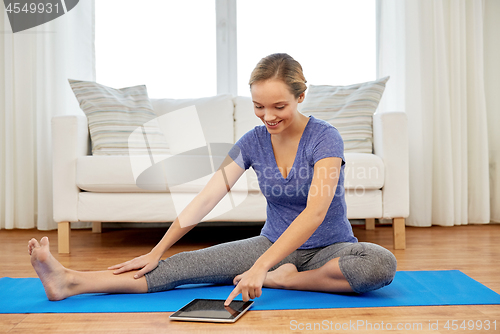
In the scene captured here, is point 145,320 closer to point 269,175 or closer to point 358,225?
point 269,175

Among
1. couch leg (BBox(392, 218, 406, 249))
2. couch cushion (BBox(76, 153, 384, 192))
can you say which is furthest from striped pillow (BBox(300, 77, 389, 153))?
couch leg (BBox(392, 218, 406, 249))

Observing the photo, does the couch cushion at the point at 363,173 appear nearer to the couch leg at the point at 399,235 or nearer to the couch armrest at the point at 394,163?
the couch armrest at the point at 394,163

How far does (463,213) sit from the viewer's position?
3.03 meters

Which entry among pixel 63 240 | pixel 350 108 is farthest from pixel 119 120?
pixel 350 108

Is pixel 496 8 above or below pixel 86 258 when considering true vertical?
above

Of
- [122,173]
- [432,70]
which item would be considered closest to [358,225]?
[432,70]

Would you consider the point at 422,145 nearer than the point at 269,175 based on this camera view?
No

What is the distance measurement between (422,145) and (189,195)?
171 centimetres

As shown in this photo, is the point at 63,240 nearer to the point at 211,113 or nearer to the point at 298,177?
the point at 211,113

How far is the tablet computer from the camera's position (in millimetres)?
1120

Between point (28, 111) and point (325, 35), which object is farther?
point (325, 35)

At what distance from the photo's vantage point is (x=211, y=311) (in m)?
1.16

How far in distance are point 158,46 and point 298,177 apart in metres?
2.32

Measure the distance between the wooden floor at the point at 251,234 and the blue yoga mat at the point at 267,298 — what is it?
0.12ft
